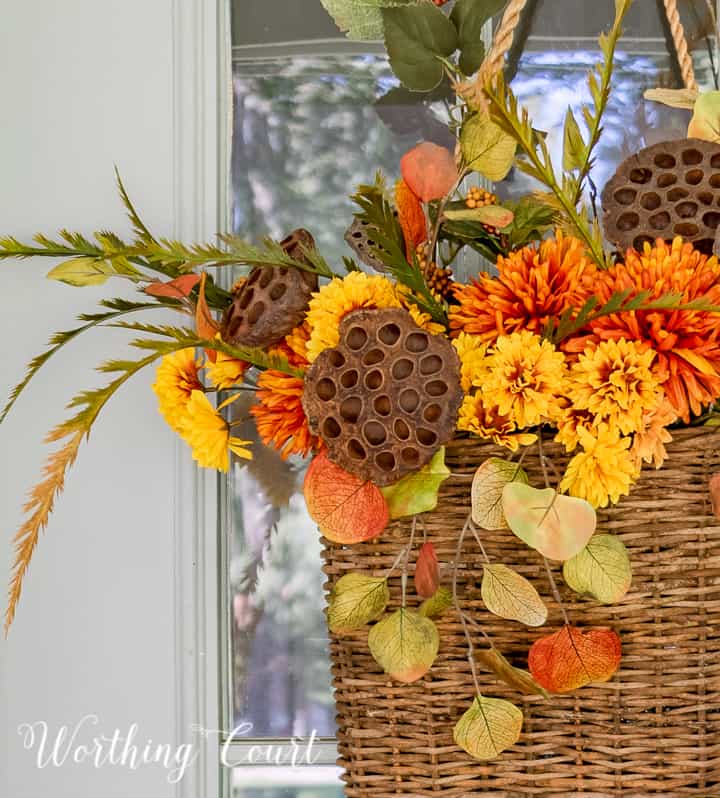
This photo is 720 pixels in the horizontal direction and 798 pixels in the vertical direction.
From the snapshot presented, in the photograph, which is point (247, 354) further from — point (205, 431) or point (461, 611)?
point (461, 611)

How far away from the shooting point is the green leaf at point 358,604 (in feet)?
1.97

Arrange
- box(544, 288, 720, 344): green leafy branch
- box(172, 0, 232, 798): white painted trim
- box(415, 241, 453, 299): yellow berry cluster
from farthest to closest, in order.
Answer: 1. box(172, 0, 232, 798): white painted trim
2. box(415, 241, 453, 299): yellow berry cluster
3. box(544, 288, 720, 344): green leafy branch

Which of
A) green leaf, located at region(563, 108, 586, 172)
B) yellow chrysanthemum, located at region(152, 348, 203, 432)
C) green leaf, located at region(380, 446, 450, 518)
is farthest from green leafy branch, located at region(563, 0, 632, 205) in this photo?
yellow chrysanthemum, located at region(152, 348, 203, 432)

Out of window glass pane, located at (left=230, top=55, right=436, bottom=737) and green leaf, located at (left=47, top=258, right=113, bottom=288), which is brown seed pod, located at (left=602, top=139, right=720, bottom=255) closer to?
window glass pane, located at (left=230, top=55, right=436, bottom=737)

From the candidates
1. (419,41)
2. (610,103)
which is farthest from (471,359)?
(610,103)

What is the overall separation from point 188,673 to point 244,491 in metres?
0.17

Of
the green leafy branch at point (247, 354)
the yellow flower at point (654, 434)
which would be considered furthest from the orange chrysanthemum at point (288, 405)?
the yellow flower at point (654, 434)

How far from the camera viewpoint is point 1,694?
0.80 metres

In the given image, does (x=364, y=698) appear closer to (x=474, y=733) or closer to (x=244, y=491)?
(x=474, y=733)

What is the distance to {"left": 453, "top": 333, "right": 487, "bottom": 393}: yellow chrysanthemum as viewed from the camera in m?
0.59

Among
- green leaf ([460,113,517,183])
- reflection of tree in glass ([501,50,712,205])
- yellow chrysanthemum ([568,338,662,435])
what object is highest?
reflection of tree in glass ([501,50,712,205])

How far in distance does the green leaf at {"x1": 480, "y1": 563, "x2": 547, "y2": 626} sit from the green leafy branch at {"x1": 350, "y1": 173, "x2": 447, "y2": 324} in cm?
18

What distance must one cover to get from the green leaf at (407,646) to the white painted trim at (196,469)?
0.88 ft

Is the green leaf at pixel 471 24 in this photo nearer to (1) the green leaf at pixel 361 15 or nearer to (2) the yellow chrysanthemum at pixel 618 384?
(1) the green leaf at pixel 361 15
